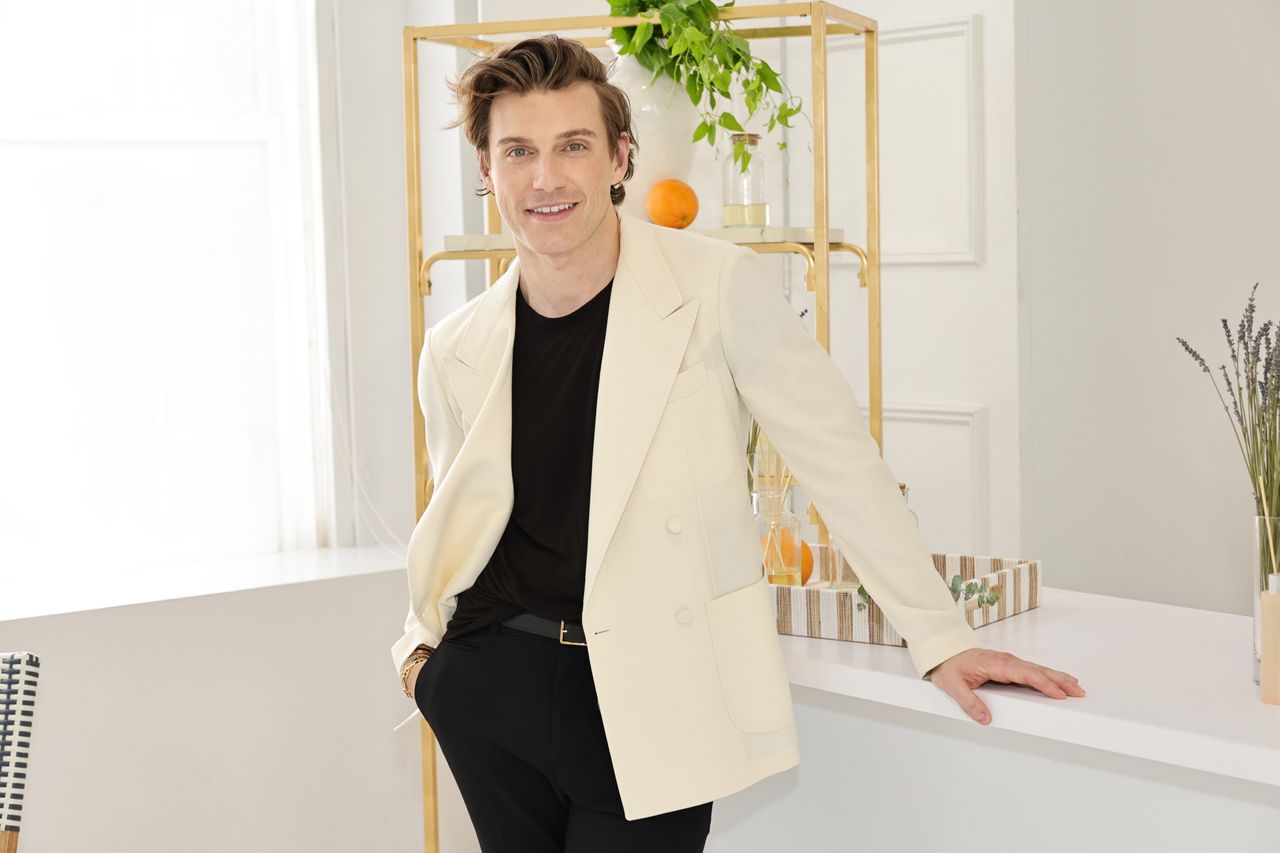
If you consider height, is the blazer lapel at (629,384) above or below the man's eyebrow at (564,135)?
below

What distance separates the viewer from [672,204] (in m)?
Result: 2.10

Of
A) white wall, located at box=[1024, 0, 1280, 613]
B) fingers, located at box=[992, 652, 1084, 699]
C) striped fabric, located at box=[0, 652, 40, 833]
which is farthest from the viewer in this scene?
white wall, located at box=[1024, 0, 1280, 613]

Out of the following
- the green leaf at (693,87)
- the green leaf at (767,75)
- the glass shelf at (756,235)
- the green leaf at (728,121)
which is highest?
the green leaf at (767,75)

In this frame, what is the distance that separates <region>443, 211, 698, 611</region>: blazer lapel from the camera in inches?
57.8

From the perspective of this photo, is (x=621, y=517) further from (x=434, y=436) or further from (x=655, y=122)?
(x=655, y=122)

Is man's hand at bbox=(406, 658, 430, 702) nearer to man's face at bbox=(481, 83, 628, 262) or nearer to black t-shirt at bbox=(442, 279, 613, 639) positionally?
black t-shirt at bbox=(442, 279, 613, 639)

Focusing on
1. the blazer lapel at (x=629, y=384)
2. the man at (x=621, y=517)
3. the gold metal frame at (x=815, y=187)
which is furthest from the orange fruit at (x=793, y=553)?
the blazer lapel at (x=629, y=384)

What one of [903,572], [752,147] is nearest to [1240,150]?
[752,147]

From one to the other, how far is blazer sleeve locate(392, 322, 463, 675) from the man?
81 millimetres

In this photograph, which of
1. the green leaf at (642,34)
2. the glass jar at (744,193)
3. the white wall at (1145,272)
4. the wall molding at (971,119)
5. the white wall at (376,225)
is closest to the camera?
the green leaf at (642,34)

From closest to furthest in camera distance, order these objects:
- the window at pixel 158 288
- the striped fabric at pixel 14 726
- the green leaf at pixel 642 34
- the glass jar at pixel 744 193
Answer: the striped fabric at pixel 14 726, the green leaf at pixel 642 34, the glass jar at pixel 744 193, the window at pixel 158 288

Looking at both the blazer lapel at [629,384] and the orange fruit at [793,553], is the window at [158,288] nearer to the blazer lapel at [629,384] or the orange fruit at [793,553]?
the orange fruit at [793,553]

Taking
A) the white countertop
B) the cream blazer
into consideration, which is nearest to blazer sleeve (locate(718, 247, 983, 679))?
the cream blazer

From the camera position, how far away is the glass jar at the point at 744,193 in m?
2.17
